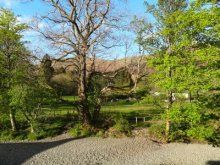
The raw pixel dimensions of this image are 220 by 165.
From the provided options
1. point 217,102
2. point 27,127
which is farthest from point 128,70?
point 217,102

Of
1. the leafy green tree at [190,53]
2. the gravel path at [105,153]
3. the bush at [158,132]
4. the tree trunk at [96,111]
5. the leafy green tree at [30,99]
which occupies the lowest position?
the gravel path at [105,153]

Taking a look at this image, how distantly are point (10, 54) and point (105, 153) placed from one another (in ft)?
32.6

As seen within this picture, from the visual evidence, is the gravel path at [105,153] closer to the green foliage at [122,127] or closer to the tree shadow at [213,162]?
the tree shadow at [213,162]

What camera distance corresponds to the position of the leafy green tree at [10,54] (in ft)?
65.7

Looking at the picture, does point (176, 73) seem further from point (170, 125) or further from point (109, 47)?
point (109, 47)

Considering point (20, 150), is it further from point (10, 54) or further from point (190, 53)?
point (190, 53)

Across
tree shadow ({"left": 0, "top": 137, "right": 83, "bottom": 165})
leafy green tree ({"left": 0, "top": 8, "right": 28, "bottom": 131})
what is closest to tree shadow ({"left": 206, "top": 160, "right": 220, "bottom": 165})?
tree shadow ({"left": 0, "top": 137, "right": 83, "bottom": 165})

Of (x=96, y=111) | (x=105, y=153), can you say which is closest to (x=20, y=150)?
(x=105, y=153)

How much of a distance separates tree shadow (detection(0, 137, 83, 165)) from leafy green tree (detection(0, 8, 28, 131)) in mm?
3484

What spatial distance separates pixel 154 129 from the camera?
64.3 feet

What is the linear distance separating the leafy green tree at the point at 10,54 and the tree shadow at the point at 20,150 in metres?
3.48

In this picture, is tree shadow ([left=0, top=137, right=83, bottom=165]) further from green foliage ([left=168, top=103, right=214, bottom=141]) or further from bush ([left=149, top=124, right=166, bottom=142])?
green foliage ([left=168, top=103, right=214, bottom=141])

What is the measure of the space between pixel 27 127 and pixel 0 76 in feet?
13.5

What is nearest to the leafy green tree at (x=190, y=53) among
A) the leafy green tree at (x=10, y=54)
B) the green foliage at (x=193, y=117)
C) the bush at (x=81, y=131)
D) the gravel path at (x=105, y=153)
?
the green foliage at (x=193, y=117)
